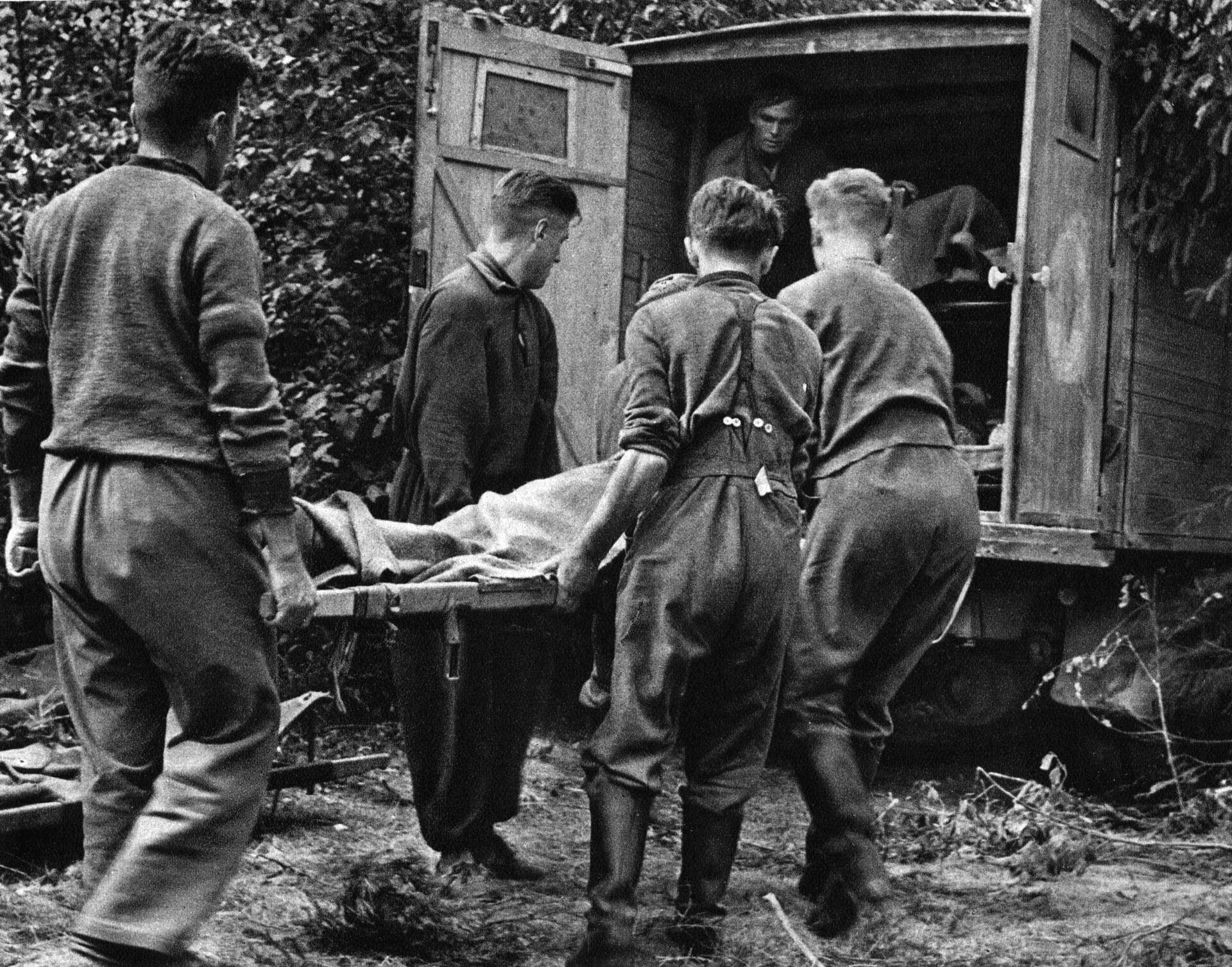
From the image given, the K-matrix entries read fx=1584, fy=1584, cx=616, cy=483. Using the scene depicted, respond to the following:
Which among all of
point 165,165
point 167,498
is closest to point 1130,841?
point 167,498

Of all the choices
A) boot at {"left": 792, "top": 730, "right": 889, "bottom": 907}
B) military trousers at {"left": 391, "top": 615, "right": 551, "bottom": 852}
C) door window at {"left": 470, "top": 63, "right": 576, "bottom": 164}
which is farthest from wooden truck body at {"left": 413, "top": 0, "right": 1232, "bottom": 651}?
military trousers at {"left": 391, "top": 615, "right": 551, "bottom": 852}

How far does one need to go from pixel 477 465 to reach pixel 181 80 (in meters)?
1.99

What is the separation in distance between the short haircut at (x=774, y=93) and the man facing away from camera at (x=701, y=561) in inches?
199

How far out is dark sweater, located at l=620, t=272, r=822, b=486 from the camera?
13.0 feet

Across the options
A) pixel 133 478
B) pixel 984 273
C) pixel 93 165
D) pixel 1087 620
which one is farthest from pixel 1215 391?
pixel 133 478

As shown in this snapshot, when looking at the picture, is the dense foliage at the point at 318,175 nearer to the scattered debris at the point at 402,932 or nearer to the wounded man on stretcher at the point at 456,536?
the wounded man on stretcher at the point at 456,536

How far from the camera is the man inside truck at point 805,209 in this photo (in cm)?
843

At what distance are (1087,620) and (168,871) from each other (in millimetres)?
5093

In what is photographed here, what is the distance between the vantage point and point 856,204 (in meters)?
4.77

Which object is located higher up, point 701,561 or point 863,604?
point 701,561

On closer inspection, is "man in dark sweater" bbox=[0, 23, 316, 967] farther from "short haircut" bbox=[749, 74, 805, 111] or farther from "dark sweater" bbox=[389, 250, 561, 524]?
"short haircut" bbox=[749, 74, 805, 111]

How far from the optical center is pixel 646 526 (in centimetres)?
406

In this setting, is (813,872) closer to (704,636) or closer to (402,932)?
(704,636)

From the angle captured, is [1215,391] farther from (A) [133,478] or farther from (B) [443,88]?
(A) [133,478]
